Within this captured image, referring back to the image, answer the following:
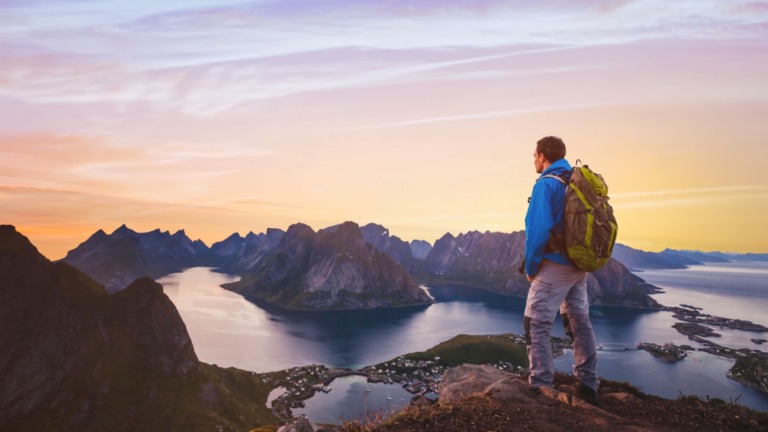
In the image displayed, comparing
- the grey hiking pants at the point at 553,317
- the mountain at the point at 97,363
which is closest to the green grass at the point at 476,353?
the mountain at the point at 97,363

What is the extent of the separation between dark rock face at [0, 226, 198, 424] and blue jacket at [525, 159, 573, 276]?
156 m

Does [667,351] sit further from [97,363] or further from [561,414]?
[97,363]

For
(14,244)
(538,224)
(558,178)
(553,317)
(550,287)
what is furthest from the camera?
(14,244)

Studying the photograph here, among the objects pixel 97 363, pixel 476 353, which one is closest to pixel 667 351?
pixel 476 353

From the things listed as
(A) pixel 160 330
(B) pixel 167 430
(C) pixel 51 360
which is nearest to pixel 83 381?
(C) pixel 51 360

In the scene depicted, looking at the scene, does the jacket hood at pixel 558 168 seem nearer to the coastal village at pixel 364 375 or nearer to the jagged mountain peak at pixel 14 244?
the coastal village at pixel 364 375

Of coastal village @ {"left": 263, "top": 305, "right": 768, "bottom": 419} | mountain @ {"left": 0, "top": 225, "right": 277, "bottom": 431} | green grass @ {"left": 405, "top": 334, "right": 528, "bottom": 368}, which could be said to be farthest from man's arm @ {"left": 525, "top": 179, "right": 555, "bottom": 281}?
green grass @ {"left": 405, "top": 334, "right": 528, "bottom": 368}

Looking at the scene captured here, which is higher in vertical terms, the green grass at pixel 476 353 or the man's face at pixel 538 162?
the man's face at pixel 538 162

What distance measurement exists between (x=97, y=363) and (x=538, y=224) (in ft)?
563

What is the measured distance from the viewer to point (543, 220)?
971 centimetres

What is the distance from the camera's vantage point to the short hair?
10.9 metres

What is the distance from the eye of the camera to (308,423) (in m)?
8.98

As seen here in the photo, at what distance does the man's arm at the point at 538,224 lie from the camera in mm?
9648

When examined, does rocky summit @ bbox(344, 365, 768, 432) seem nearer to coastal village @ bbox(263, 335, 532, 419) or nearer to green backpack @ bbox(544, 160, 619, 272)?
green backpack @ bbox(544, 160, 619, 272)
